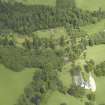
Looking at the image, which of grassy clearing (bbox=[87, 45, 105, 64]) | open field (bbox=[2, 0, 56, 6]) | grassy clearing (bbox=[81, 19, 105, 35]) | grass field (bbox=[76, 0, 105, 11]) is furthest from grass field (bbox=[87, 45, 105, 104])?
open field (bbox=[2, 0, 56, 6])

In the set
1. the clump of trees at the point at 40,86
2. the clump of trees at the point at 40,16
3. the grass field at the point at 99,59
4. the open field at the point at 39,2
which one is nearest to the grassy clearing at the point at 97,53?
the grass field at the point at 99,59

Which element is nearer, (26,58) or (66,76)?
(66,76)

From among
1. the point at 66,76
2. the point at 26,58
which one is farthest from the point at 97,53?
the point at 26,58

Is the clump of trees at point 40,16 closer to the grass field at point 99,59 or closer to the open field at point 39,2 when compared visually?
the open field at point 39,2

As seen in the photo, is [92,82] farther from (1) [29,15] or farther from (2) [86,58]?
(1) [29,15]

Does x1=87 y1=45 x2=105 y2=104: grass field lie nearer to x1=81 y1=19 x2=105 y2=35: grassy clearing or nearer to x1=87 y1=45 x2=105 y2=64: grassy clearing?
x1=87 y1=45 x2=105 y2=64: grassy clearing

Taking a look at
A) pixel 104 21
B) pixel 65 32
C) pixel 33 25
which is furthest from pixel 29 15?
pixel 104 21

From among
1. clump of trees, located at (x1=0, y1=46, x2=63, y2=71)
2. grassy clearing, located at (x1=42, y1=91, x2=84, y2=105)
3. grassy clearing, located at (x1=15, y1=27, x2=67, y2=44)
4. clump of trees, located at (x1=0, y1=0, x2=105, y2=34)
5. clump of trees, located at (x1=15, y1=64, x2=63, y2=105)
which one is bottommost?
grassy clearing, located at (x1=42, y1=91, x2=84, y2=105)

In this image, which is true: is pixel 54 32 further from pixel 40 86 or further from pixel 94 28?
pixel 40 86
